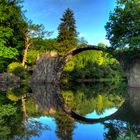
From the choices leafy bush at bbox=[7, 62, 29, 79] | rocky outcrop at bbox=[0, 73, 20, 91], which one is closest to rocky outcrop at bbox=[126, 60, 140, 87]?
rocky outcrop at bbox=[0, 73, 20, 91]

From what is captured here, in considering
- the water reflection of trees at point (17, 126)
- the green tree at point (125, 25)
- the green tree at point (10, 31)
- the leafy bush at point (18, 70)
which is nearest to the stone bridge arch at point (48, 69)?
the leafy bush at point (18, 70)

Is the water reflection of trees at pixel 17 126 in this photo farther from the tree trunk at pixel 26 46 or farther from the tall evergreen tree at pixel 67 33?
the tall evergreen tree at pixel 67 33

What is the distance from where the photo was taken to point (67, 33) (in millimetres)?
56125

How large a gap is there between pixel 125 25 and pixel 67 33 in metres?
28.1

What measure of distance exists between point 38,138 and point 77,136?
914mm

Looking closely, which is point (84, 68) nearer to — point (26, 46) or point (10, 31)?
point (26, 46)

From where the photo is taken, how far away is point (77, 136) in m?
8.97

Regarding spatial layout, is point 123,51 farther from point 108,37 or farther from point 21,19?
point 21,19

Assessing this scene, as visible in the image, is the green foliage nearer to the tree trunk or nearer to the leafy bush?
the tree trunk

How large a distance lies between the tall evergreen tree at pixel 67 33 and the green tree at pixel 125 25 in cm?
2440

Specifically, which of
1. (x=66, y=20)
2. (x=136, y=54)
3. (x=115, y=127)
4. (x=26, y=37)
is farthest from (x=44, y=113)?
(x=66, y=20)

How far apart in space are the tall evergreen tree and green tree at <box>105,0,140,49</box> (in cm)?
2440

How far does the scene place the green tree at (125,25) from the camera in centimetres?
2775

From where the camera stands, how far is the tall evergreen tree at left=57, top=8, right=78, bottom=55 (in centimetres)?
5522
